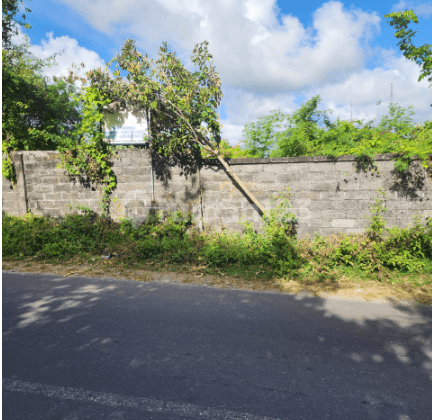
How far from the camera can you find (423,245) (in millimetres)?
5730

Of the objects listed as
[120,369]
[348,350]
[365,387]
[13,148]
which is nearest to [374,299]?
[348,350]

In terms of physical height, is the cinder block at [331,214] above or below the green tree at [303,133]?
below

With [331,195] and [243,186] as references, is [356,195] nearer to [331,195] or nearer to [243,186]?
[331,195]

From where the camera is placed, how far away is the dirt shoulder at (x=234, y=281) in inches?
188

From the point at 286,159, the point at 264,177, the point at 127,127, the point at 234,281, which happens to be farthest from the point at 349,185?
the point at 127,127

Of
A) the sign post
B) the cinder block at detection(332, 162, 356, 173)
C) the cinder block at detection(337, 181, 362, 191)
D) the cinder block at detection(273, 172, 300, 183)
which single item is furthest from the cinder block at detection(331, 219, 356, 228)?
the sign post

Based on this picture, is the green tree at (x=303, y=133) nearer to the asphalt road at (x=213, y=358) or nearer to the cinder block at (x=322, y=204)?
the cinder block at (x=322, y=204)

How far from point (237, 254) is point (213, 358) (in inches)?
125

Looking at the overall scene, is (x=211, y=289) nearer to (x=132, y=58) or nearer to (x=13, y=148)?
(x=132, y=58)

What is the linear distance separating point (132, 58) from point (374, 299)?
273 inches

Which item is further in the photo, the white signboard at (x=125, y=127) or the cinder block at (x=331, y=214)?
the white signboard at (x=125, y=127)

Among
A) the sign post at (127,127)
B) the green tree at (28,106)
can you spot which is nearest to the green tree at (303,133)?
the sign post at (127,127)

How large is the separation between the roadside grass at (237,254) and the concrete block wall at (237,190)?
27 cm

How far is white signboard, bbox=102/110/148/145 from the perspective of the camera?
7824 millimetres
